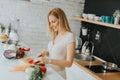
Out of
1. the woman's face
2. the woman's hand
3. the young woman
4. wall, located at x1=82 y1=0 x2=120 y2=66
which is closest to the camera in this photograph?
the woman's hand

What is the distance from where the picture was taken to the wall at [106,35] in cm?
→ 314

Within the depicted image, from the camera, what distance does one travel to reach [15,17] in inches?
143

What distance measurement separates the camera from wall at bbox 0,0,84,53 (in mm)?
3586

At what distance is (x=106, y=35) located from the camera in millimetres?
3395

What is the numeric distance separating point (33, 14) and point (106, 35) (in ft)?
4.35

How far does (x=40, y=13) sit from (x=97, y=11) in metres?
1.01

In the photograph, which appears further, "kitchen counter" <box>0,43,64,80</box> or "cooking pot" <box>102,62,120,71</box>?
"cooking pot" <box>102,62,120,71</box>

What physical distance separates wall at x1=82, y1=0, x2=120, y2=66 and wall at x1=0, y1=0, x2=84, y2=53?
0.45m

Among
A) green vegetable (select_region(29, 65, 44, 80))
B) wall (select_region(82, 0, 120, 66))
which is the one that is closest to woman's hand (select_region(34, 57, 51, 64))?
green vegetable (select_region(29, 65, 44, 80))

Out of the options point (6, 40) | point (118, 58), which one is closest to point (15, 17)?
point (6, 40)

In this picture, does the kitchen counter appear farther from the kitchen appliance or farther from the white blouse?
the kitchen appliance

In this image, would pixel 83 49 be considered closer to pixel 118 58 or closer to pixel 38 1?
pixel 118 58

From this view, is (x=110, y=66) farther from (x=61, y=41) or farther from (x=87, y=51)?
(x=61, y=41)

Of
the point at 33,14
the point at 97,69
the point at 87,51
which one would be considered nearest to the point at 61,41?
the point at 97,69
